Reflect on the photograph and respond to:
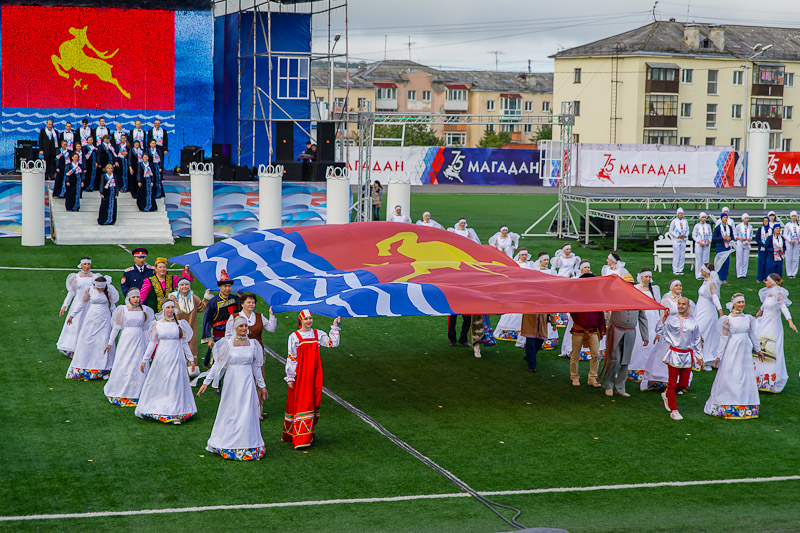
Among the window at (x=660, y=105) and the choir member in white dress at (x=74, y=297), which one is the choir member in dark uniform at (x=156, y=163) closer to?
the choir member in white dress at (x=74, y=297)

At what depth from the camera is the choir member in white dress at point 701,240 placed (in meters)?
24.9

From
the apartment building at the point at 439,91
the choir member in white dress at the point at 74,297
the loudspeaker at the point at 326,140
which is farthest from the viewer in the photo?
the apartment building at the point at 439,91

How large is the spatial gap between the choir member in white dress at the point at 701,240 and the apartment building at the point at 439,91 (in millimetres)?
69690

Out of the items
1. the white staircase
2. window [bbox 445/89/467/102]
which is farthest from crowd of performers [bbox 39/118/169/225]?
window [bbox 445/89/467/102]

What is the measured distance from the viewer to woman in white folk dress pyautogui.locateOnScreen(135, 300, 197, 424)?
38.8 feet

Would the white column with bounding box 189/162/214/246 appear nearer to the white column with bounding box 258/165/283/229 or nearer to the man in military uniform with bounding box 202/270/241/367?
the white column with bounding box 258/165/283/229

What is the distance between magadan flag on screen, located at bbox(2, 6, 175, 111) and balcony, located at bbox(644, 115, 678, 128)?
43015mm

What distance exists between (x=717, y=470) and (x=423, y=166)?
42.2m

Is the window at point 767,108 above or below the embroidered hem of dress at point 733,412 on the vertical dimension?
above

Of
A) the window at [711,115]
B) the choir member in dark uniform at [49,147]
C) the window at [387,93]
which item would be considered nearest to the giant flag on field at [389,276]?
the choir member in dark uniform at [49,147]

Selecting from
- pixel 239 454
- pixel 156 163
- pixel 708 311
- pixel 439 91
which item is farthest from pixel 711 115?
pixel 239 454

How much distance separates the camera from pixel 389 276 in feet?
44.9

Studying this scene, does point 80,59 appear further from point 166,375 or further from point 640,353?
point 640,353

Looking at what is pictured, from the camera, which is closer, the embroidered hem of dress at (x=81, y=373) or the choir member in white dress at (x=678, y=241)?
the embroidered hem of dress at (x=81, y=373)
